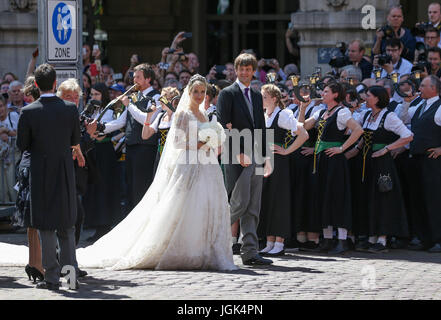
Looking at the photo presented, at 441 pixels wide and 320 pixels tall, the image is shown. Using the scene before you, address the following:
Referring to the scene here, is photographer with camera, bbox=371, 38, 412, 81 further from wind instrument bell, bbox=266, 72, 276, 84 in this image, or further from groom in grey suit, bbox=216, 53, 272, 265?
groom in grey suit, bbox=216, 53, 272, 265

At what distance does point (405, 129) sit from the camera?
1213 cm

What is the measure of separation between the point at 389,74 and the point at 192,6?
1018 centimetres

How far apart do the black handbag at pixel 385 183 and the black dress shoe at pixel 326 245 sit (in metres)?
0.80

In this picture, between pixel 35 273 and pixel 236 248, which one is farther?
pixel 236 248

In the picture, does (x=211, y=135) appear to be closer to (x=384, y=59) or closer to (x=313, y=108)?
(x=313, y=108)

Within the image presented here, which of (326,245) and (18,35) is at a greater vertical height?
(18,35)

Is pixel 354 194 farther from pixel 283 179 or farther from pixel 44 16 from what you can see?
pixel 44 16

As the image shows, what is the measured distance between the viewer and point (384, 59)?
1351cm

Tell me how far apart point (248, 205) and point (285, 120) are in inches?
49.4

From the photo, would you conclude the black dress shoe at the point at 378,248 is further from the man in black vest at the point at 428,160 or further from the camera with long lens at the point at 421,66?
the camera with long lens at the point at 421,66

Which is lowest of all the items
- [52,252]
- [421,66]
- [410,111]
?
[52,252]

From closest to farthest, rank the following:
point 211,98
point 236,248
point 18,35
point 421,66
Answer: point 236,248
point 211,98
point 421,66
point 18,35

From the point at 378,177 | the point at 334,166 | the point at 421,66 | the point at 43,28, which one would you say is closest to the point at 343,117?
the point at 334,166

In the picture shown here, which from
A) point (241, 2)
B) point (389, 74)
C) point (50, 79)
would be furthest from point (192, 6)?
point (50, 79)
